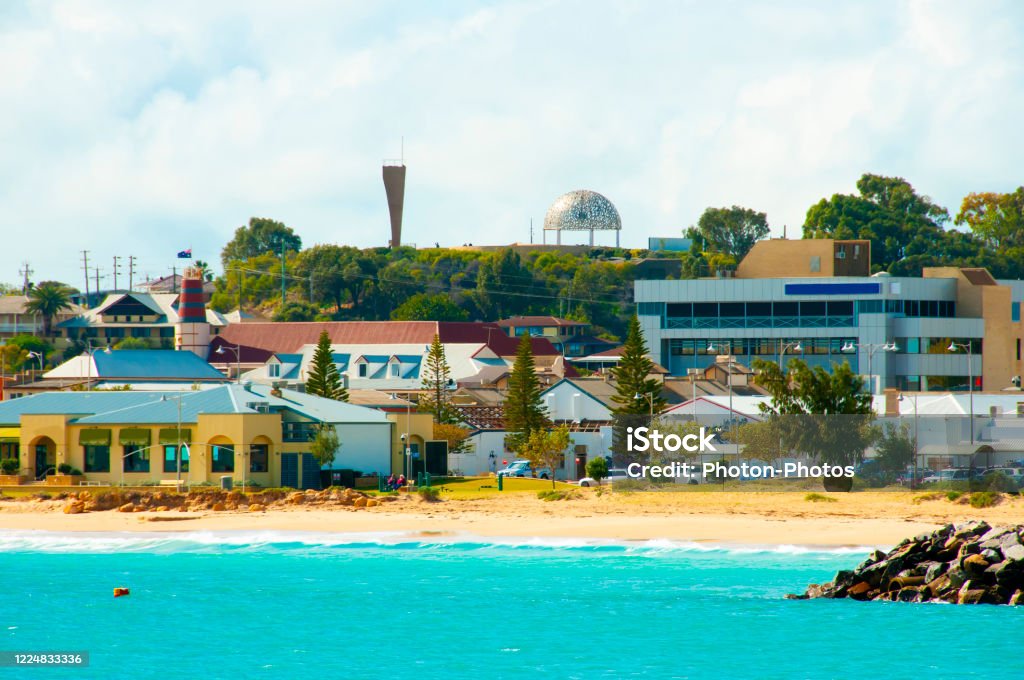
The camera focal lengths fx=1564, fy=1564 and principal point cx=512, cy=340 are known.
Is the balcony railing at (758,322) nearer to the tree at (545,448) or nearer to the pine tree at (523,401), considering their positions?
the pine tree at (523,401)

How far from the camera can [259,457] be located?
2472 inches

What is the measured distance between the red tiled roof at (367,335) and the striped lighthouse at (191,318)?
22.3ft

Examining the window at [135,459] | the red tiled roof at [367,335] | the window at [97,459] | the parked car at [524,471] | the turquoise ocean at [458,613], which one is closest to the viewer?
the turquoise ocean at [458,613]

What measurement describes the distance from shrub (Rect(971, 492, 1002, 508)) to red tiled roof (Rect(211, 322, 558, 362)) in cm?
7769

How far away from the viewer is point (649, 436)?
57.2 metres

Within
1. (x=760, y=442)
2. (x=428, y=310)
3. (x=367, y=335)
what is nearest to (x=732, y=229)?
(x=428, y=310)

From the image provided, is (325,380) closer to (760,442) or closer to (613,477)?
(613,477)

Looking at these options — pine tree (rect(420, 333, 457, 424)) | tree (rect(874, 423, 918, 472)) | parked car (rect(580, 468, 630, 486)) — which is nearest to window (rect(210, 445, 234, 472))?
parked car (rect(580, 468, 630, 486))

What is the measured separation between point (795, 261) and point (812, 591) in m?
78.5

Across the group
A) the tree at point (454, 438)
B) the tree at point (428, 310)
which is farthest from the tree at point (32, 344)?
the tree at point (454, 438)

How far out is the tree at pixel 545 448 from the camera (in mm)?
68250

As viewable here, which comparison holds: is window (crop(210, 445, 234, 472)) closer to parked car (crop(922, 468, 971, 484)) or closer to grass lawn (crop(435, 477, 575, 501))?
grass lawn (crop(435, 477, 575, 501))

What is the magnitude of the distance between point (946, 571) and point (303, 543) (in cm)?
2214

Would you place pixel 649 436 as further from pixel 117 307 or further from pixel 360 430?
pixel 117 307
